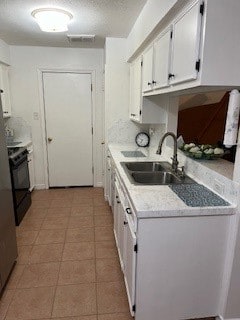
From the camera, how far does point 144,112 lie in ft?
9.25

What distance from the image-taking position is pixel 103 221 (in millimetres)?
3227

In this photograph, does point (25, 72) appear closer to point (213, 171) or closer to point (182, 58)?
point (182, 58)

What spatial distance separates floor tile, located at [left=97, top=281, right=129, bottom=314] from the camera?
184cm

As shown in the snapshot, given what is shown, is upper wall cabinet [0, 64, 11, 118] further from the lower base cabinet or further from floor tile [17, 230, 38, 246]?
the lower base cabinet

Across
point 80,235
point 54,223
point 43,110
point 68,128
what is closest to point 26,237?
point 54,223

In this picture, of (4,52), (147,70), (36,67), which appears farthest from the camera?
(36,67)

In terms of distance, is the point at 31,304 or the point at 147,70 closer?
the point at 31,304

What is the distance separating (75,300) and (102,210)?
1682 mm

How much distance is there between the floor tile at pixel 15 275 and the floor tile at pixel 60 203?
1393 millimetres

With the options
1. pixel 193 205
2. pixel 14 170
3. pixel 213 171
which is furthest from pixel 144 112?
pixel 14 170

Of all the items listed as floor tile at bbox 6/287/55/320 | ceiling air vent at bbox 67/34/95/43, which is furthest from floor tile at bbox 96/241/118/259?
ceiling air vent at bbox 67/34/95/43

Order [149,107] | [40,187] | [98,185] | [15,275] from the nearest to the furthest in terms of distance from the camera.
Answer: [15,275]
[149,107]
[40,187]
[98,185]

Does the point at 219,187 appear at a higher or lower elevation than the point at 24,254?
higher

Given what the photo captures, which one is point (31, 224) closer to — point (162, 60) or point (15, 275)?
point (15, 275)
